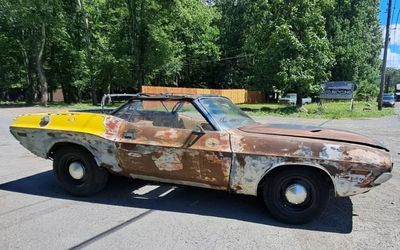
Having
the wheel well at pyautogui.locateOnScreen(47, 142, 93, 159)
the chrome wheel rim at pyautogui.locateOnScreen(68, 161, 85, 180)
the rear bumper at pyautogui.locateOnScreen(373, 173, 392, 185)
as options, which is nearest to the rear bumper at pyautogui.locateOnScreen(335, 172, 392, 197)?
the rear bumper at pyautogui.locateOnScreen(373, 173, 392, 185)

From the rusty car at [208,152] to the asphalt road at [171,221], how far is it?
325mm

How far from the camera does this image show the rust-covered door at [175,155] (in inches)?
191

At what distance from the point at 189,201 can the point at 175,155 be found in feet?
2.75

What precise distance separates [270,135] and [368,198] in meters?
2.06

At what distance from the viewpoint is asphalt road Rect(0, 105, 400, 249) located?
162 inches

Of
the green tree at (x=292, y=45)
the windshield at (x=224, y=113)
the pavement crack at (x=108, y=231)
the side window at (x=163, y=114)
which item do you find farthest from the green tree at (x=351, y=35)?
the pavement crack at (x=108, y=231)

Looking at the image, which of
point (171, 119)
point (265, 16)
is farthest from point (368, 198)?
point (265, 16)

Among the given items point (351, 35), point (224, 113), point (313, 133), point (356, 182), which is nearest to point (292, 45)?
point (351, 35)

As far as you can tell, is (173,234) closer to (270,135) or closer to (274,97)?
(270,135)

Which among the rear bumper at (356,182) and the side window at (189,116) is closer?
the rear bumper at (356,182)

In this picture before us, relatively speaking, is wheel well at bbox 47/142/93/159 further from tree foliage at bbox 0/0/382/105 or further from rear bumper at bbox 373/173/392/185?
tree foliage at bbox 0/0/382/105

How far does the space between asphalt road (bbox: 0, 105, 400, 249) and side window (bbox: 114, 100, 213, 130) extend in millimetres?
1087

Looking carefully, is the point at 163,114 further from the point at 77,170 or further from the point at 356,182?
the point at 356,182

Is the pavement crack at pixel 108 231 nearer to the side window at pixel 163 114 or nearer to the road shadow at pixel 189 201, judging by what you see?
the road shadow at pixel 189 201
